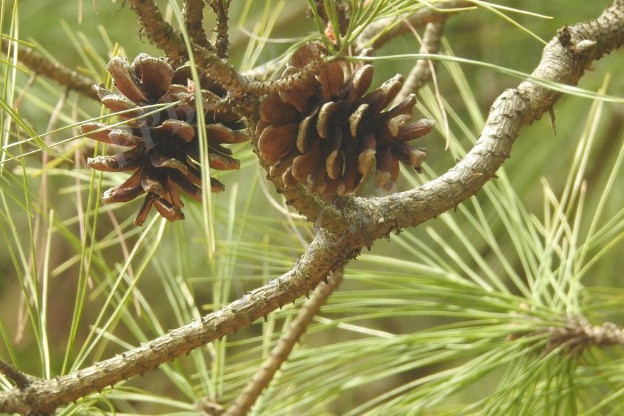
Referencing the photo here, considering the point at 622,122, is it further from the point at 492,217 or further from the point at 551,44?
the point at 551,44

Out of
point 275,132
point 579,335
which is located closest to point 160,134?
point 275,132

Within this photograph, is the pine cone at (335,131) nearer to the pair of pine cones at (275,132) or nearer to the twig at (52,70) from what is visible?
the pair of pine cones at (275,132)

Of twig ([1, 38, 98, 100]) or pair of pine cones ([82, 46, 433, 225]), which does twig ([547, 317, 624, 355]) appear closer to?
pair of pine cones ([82, 46, 433, 225])

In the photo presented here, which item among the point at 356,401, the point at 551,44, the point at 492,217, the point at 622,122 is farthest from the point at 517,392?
the point at 356,401

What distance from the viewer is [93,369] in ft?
1.45

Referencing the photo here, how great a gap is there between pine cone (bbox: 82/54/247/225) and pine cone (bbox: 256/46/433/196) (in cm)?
3

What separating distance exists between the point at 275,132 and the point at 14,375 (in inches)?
8.1

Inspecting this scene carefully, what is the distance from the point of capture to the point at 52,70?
742 mm

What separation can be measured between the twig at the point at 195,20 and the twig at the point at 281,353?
307mm

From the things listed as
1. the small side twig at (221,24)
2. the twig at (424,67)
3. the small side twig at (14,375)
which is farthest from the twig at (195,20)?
the twig at (424,67)

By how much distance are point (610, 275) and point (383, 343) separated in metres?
0.63

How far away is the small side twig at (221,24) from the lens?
356mm

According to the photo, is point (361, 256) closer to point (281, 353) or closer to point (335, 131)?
point (281, 353)

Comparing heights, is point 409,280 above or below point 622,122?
below
